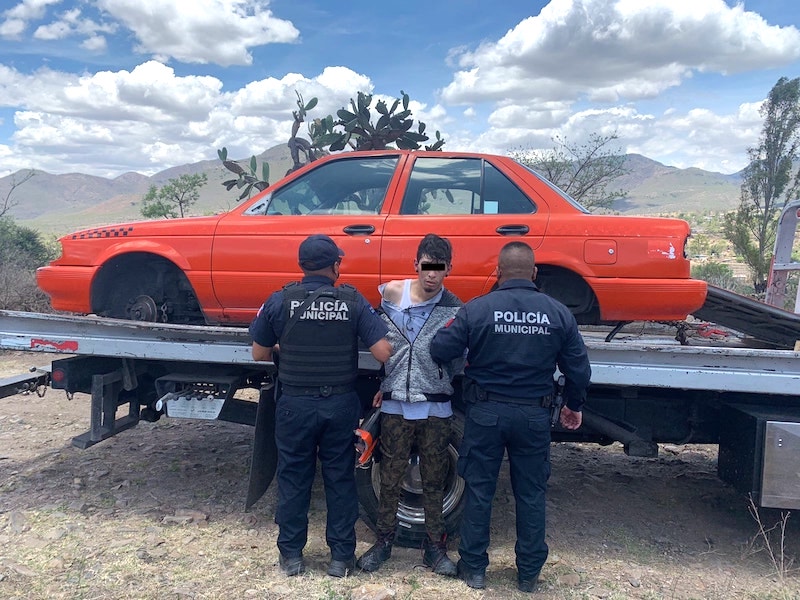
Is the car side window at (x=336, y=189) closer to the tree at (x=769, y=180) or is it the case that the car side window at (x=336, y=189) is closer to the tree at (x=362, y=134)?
the tree at (x=362, y=134)

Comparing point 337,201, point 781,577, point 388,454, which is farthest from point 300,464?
point 781,577

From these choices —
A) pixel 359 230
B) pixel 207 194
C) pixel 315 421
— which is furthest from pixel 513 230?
pixel 207 194

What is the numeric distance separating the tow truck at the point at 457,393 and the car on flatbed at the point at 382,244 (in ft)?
1.61

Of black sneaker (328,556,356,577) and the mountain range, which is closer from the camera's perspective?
black sneaker (328,556,356,577)

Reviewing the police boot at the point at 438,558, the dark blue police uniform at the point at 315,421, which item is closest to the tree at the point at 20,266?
the dark blue police uniform at the point at 315,421

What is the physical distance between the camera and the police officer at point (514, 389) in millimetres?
3010

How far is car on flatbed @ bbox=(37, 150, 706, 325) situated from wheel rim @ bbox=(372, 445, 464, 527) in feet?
3.54

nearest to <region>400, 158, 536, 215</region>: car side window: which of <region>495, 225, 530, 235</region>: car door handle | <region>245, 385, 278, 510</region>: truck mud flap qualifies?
<region>495, 225, 530, 235</region>: car door handle

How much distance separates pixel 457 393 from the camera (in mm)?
3742

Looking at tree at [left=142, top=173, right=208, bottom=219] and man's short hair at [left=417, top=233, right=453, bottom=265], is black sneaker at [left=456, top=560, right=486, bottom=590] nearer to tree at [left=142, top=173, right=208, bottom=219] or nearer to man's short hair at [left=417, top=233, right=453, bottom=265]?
man's short hair at [left=417, top=233, right=453, bottom=265]

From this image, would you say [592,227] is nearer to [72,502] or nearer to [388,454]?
[388,454]

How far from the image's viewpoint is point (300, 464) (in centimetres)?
328

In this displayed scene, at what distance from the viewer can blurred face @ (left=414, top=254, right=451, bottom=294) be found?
318 centimetres

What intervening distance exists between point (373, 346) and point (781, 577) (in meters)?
2.41
